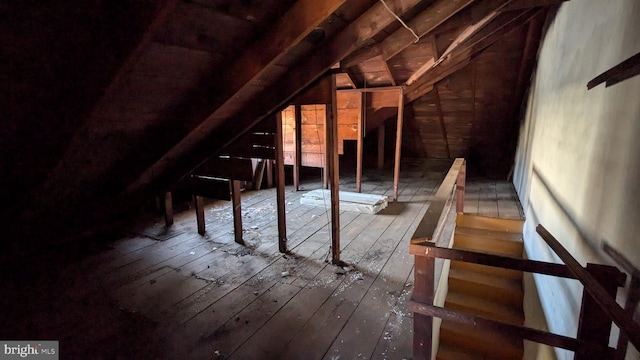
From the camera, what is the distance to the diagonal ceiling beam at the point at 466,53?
327 cm

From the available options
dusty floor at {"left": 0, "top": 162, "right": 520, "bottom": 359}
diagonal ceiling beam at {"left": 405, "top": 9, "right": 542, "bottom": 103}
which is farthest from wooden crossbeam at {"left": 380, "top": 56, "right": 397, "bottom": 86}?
dusty floor at {"left": 0, "top": 162, "right": 520, "bottom": 359}

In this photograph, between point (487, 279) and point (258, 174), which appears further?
point (258, 174)

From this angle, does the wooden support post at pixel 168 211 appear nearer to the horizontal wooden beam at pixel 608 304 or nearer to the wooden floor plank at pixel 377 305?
the wooden floor plank at pixel 377 305

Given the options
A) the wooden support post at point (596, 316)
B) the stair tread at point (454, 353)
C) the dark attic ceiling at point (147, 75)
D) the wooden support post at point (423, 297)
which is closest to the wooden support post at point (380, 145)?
the dark attic ceiling at point (147, 75)

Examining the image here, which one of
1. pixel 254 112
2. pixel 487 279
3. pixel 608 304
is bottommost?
pixel 487 279

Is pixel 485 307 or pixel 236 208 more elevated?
pixel 236 208

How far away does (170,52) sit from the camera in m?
1.42

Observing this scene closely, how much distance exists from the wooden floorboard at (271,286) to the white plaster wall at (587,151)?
0.91 m

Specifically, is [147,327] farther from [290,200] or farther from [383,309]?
[290,200]

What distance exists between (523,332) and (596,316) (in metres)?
0.22

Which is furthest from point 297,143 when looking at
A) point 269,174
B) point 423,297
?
point 423,297

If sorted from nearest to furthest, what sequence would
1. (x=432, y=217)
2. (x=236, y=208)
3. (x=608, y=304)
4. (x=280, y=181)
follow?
(x=608, y=304), (x=432, y=217), (x=280, y=181), (x=236, y=208)

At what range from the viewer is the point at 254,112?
89.7 inches

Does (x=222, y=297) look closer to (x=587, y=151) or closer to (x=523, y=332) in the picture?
(x=523, y=332)
